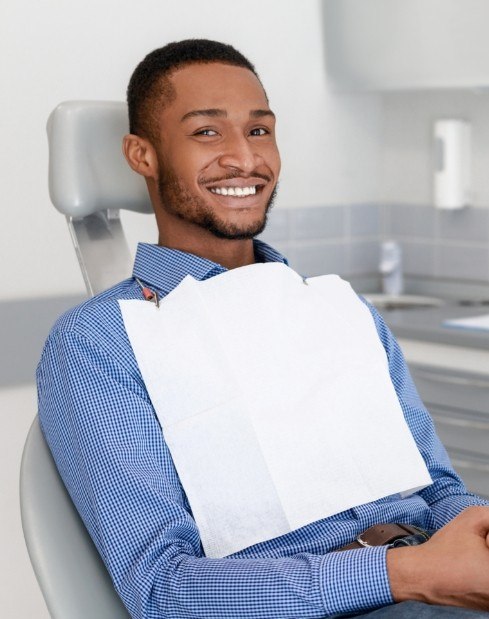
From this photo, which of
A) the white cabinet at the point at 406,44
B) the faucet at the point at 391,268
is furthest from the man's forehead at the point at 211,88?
the faucet at the point at 391,268

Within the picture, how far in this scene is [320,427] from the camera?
1.58 m

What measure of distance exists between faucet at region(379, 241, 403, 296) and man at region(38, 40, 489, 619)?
168cm

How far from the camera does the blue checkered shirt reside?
1.33 metres

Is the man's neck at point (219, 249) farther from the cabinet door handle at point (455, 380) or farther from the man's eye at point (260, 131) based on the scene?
the cabinet door handle at point (455, 380)

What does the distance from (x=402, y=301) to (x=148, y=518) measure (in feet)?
7.11

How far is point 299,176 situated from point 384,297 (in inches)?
18.9

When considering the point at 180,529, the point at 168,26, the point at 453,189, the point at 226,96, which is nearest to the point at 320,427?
the point at 180,529

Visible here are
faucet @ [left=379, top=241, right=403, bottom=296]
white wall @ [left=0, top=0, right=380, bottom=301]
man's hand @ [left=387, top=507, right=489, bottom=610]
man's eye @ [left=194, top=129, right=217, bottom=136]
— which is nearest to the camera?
man's hand @ [left=387, top=507, right=489, bottom=610]

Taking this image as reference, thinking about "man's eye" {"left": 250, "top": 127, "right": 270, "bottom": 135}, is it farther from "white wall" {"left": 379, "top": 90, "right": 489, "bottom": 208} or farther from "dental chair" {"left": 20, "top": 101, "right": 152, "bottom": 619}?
"white wall" {"left": 379, "top": 90, "right": 489, "bottom": 208}

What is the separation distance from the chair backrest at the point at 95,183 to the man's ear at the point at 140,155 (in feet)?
0.20

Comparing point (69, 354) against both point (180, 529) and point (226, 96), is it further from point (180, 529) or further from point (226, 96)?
point (226, 96)

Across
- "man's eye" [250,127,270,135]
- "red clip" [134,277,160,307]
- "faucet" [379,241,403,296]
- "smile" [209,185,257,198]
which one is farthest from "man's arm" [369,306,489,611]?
"faucet" [379,241,403,296]

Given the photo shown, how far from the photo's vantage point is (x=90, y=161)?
1.82m

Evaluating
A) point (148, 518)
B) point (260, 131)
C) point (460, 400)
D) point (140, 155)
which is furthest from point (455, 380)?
point (148, 518)
